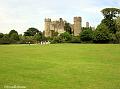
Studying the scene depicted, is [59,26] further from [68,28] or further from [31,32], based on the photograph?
[31,32]

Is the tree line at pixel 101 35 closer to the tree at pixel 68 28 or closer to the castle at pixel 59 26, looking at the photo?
the castle at pixel 59 26

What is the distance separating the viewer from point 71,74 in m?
14.5

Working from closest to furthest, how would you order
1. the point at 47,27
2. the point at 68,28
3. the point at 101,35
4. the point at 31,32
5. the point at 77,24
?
the point at 101,35 < the point at 77,24 < the point at 47,27 < the point at 68,28 < the point at 31,32

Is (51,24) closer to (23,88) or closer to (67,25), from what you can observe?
→ (67,25)

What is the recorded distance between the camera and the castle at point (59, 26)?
119m

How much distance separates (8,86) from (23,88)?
0.65 m

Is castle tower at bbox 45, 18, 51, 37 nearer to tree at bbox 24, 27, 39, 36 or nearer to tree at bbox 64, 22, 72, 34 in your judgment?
tree at bbox 64, 22, 72, 34

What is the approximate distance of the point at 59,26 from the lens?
124625 mm

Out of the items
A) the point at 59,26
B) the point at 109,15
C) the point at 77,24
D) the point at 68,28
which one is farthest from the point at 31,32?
the point at 109,15

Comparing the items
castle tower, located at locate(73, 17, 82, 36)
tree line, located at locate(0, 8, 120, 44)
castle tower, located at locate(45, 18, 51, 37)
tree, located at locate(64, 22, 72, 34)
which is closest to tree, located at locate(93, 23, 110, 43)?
tree line, located at locate(0, 8, 120, 44)

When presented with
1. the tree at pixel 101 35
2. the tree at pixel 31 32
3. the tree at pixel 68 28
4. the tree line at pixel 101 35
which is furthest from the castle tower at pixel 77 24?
the tree at pixel 101 35

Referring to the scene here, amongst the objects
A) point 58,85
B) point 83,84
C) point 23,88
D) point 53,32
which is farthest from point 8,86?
point 53,32

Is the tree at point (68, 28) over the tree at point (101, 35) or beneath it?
over

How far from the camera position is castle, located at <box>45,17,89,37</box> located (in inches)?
4702
